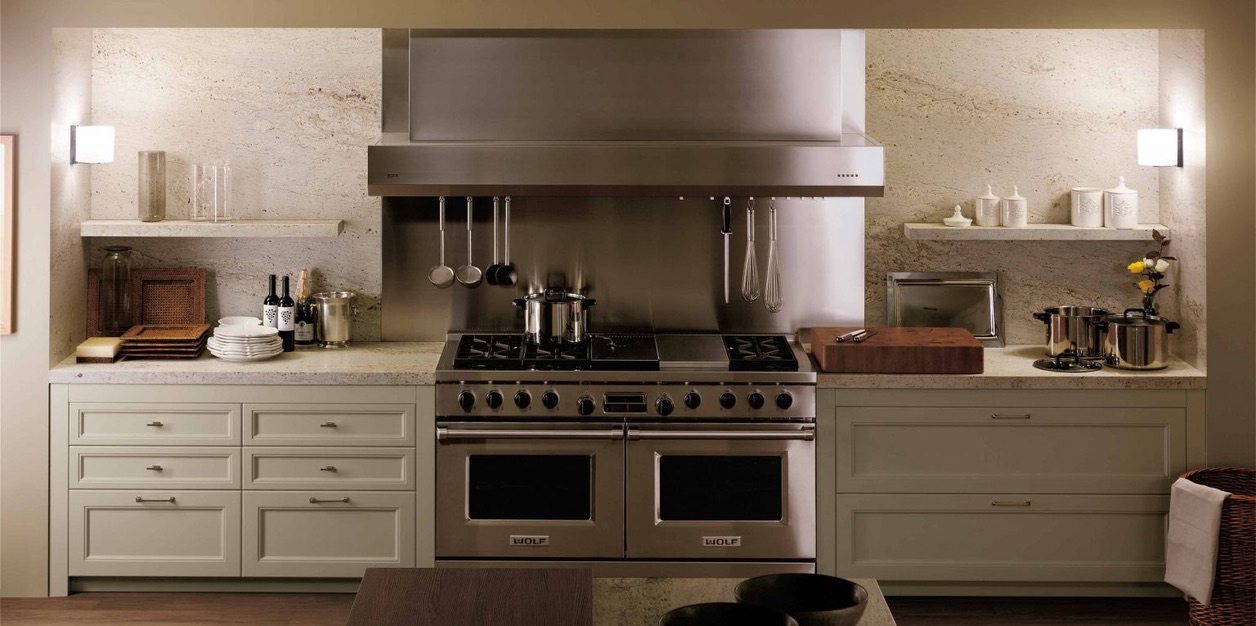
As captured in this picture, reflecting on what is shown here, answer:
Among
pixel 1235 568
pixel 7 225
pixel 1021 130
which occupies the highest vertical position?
pixel 1021 130

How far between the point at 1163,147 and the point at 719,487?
1.95 m

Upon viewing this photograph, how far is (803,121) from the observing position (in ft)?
15.4

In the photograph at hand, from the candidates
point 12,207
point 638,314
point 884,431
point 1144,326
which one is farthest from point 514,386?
point 1144,326

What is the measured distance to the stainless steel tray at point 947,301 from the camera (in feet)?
16.4

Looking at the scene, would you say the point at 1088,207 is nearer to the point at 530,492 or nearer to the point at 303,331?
the point at 530,492

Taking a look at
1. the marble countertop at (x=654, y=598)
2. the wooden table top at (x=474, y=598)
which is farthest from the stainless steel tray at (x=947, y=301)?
the wooden table top at (x=474, y=598)

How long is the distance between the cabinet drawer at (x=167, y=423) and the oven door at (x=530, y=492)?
0.73 meters

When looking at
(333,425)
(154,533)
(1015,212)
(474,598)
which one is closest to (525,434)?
(333,425)

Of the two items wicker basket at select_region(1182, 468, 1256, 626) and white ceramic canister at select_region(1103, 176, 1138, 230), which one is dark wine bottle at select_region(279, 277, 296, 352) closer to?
white ceramic canister at select_region(1103, 176, 1138, 230)

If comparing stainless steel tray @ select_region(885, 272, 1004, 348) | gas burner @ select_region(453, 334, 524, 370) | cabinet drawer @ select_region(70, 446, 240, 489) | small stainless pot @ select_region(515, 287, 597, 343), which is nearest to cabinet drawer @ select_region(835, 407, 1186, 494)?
stainless steel tray @ select_region(885, 272, 1004, 348)

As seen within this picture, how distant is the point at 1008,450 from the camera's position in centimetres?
444

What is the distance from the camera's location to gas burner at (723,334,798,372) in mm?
4426

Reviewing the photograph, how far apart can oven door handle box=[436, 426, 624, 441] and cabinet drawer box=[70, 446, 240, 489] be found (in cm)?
73

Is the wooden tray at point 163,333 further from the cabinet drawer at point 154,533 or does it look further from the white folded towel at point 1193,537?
the white folded towel at point 1193,537
